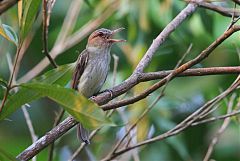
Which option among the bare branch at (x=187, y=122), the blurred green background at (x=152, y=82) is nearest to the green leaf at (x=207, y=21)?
the blurred green background at (x=152, y=82)

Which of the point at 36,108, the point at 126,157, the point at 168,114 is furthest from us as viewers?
the point at 36,108

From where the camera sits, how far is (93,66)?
4004mm

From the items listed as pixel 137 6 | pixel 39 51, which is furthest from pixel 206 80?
pixel 39 51

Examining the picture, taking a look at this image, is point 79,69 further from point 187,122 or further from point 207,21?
point 187,122

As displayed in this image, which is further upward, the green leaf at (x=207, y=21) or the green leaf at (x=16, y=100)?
the green leaf at (x=16, y=100)

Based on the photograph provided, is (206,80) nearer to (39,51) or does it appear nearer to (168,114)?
(168,114)

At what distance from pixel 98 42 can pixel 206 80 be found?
114 centimetres

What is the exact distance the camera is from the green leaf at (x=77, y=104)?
1.74m

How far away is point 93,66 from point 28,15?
199cm

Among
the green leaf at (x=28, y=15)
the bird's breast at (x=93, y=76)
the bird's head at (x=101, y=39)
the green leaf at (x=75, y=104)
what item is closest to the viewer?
the green leaf at (x=75, y=104)

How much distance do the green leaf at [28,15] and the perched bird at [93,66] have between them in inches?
69.2

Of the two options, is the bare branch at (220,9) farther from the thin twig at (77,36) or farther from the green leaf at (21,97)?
the thin twig at (77,36)

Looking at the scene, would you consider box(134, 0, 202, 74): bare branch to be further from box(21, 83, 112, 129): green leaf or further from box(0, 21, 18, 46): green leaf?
box(21, 83, 112, 129): green leaf

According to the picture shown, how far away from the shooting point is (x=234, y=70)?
242 centimetres
